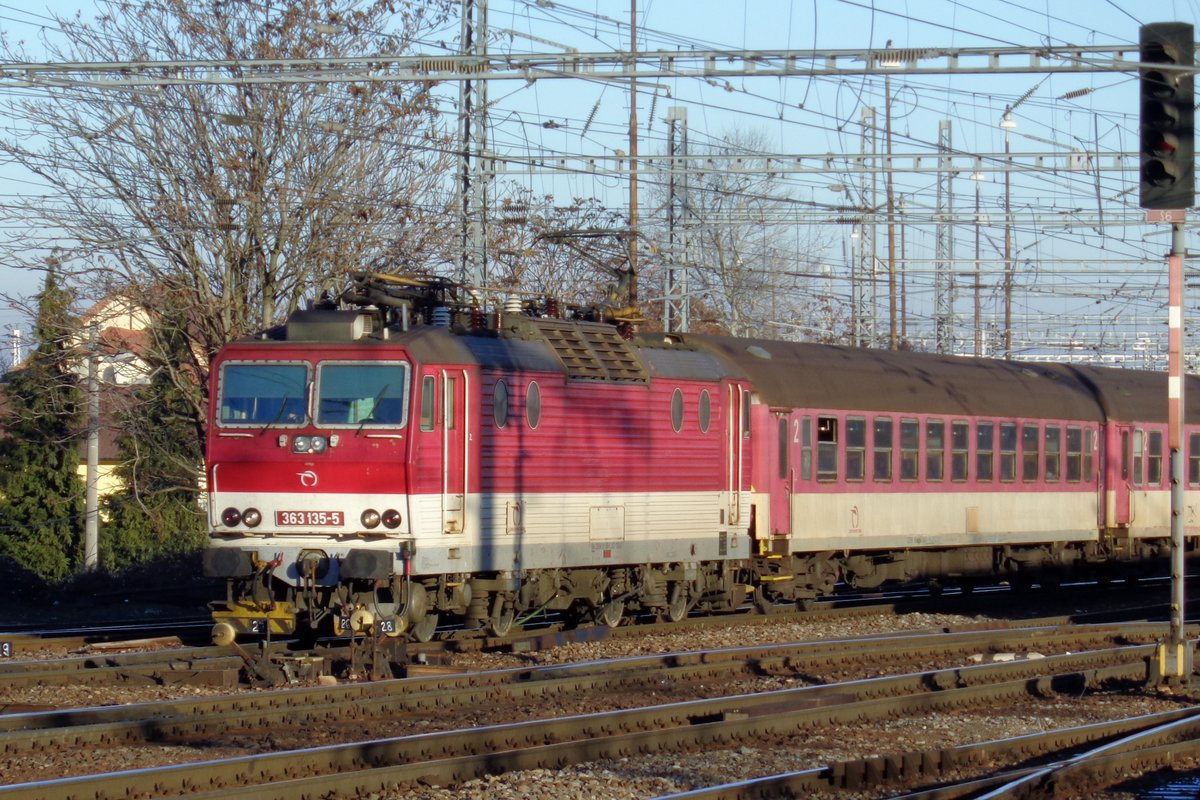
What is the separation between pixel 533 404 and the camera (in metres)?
16.7

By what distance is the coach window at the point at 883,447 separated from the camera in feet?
74.1

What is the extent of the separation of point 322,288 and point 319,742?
14.4 metres

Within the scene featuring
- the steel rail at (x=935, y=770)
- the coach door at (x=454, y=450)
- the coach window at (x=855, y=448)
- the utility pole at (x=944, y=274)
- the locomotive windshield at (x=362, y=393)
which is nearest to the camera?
the steel rail at (x=935, y=770)

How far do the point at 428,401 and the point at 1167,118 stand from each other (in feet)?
23.6

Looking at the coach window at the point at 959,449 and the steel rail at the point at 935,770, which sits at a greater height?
the coach window at the point at 959,449

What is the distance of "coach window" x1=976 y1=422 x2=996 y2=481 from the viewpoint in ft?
79.8

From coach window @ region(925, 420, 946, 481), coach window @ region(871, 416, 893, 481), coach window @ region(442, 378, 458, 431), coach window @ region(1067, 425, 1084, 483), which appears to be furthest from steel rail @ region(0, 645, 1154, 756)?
coach window @ region(1067, 425, 1084, 483)

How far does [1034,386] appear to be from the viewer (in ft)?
84.7

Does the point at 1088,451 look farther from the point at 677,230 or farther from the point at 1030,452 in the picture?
the point at 677,230

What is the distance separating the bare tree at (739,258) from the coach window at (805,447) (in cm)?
1044

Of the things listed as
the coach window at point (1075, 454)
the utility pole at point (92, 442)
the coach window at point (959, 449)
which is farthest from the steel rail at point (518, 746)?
the utility pole at point (92, 442)

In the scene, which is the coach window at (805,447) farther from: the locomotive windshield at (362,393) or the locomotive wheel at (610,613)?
the locomotive windshield at (362,393)

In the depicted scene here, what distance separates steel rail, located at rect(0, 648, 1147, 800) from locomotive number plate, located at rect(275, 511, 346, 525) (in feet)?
13.7

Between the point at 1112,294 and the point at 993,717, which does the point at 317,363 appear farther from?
the point at 1112,294
